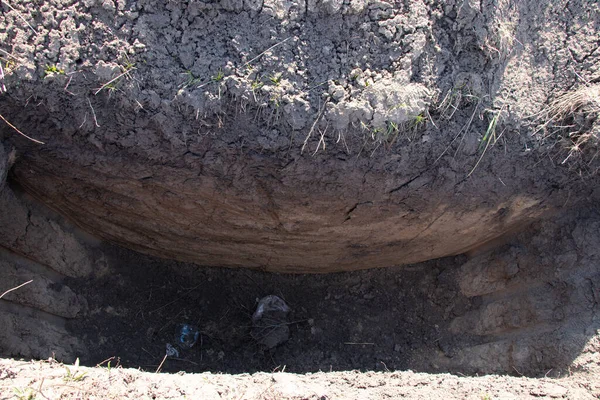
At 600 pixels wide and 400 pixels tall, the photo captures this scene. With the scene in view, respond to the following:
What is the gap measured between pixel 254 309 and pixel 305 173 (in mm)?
1321

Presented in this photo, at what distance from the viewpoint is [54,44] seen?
234cm

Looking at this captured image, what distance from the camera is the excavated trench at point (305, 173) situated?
2.42 meters

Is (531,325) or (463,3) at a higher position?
(463,3)

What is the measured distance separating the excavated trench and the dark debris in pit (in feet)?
0.05

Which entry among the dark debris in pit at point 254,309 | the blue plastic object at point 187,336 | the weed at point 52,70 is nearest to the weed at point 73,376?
the dark debris in pit at point 254,309

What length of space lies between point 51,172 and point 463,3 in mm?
2334

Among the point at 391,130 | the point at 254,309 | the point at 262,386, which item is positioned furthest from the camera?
the point at 254,309

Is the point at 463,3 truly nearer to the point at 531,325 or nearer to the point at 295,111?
the point at 295,111

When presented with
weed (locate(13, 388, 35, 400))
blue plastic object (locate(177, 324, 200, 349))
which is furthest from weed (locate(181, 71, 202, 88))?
blue plastic object (locate(177, 324, 200, 349))

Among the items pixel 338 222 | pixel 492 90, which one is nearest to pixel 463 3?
pixel 492 90

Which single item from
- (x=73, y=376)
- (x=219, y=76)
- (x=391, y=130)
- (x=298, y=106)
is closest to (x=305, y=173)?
(x=298, y=106)

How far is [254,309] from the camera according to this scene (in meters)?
3.47

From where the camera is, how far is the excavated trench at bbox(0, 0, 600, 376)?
2.42 meters

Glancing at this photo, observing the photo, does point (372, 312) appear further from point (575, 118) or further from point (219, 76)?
point (219, 76)
